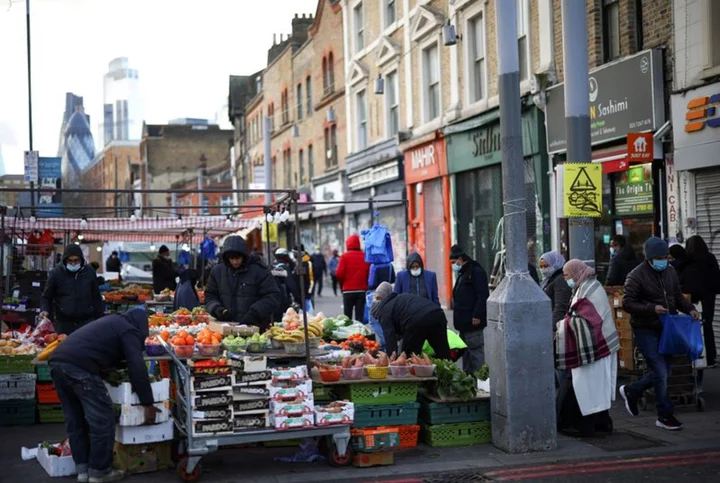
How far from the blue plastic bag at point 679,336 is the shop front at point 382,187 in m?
18.1

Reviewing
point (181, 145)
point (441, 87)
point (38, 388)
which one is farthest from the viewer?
point (181, 145)

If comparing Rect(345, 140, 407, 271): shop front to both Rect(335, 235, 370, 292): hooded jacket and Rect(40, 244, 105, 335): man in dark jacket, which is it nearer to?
Rect(335, 235, 370, 292): hooded jacket

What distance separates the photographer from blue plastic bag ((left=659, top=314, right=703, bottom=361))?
9695 mm

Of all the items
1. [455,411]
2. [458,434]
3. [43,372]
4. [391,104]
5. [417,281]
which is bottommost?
[458,434]

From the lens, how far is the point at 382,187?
104ft

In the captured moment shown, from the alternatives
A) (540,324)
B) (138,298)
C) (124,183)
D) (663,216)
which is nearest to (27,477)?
(540,324)

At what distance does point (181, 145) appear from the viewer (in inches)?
3826

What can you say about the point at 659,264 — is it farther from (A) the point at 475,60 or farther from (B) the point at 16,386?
(A) the point at 475,60

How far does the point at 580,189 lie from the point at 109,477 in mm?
6444

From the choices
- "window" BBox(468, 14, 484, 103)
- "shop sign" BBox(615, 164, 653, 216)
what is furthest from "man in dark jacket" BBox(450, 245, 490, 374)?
"window" BBox(468, 14, 484, 103)

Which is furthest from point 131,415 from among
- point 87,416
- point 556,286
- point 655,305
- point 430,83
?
point 430,83

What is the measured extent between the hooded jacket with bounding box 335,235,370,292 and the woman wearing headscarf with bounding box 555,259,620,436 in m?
8.51

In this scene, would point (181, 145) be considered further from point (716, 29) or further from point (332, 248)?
point (716, 29)

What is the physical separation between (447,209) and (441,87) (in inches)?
132
